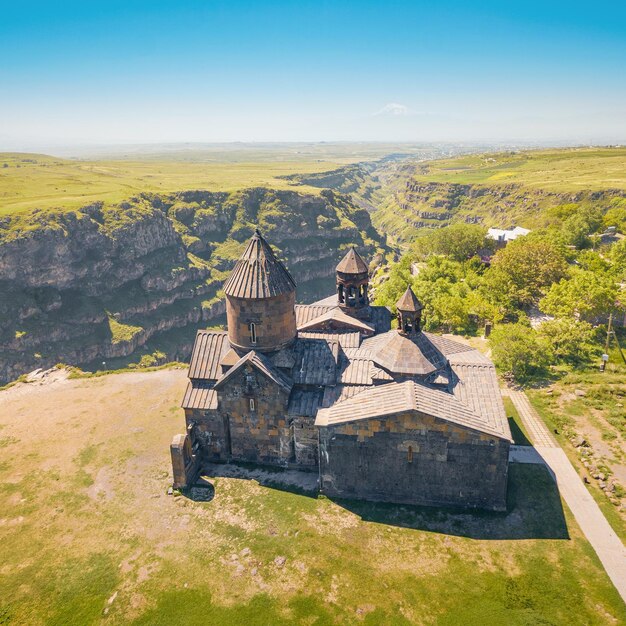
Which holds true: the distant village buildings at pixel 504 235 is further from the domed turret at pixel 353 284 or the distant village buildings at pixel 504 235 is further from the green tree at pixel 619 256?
the domed turret at pixel 353 284

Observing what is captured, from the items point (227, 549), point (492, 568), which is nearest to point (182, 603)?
point (227, 549)

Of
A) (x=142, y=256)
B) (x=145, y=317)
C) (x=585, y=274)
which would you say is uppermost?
(x=585, y=274)

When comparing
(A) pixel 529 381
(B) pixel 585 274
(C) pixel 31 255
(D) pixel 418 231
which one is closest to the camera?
(A) pixel 529 381

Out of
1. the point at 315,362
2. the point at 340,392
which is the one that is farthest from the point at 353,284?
the point at 340,392

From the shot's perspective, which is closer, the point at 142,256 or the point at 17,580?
the point at 17,580

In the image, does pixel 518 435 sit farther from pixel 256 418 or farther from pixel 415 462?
pixel 256 418

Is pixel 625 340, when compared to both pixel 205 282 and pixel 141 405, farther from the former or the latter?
pixel 205 282

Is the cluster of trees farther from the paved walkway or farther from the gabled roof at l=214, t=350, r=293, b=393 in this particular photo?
the gabled roof at l=214, t=350, r=293, b=393
